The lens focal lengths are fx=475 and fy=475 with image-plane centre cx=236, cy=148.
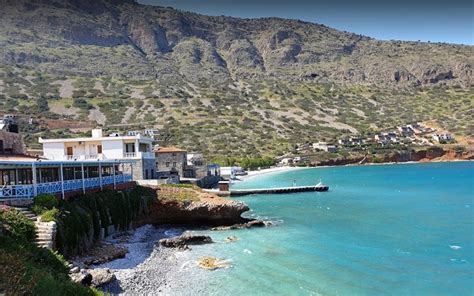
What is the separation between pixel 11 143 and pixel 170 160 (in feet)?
107

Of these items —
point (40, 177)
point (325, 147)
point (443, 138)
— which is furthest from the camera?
point (443, 138)

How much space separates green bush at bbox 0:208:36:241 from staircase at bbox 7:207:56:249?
0.43m

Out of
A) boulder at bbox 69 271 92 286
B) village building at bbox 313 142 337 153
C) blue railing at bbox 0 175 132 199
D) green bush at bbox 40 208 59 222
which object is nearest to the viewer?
boulder at bbox 69 271 92 286

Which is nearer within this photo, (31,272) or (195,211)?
(31,272)

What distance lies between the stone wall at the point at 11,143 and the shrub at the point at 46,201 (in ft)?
43.4

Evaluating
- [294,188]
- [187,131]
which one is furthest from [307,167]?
[294,188]

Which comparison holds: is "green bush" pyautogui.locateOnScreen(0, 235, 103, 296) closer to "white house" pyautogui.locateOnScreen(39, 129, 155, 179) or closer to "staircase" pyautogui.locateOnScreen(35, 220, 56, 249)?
→ "staircase" pyautogui.locateOnScreen(35, 220, 56, 249)

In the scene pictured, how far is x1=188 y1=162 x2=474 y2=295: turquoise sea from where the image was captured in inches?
976

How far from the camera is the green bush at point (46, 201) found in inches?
943

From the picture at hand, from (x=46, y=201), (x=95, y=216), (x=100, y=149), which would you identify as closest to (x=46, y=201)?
(x=46, y=201)

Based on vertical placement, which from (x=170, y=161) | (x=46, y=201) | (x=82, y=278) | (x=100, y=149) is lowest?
(x=82, y=278)

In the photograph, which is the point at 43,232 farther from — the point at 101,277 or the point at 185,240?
the point at 185,240

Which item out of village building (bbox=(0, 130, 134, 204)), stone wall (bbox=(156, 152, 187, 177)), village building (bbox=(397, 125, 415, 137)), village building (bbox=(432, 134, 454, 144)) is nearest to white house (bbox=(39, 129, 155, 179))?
village building (bbox=(0, 130, 134, 204))

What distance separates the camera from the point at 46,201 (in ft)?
80.1
